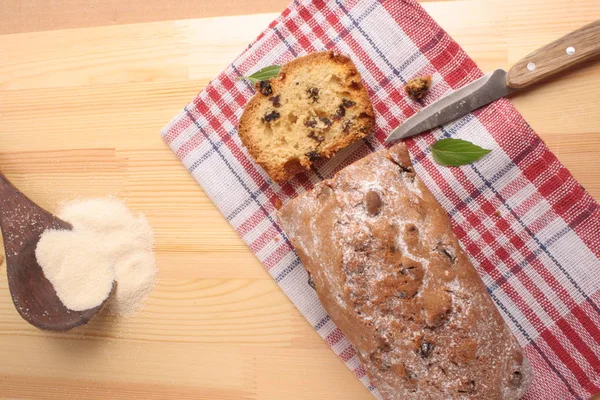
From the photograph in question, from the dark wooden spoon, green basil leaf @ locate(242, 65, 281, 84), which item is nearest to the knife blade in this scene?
green basil leaf @ locate(242, 65, 281, 84)

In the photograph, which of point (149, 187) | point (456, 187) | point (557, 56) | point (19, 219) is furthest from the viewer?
point (149, 187)

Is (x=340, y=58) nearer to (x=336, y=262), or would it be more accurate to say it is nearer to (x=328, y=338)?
(x=336, y=262)

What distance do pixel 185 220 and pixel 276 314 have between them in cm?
61

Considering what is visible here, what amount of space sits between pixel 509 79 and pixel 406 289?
3.27 ft

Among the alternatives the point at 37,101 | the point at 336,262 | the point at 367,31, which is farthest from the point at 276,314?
the point at 37,101

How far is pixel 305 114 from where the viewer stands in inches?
92.5

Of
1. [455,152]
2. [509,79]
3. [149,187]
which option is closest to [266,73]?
[149,187]

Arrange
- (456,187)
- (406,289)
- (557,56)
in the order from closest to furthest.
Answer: (406,289), (557,56), (456,187)

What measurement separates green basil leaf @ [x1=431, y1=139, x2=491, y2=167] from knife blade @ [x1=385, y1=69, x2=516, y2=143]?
0.33 ft

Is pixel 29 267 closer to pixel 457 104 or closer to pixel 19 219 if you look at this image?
pixel 19 219

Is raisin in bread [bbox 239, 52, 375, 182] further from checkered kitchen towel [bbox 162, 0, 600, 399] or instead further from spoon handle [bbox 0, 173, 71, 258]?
spoon handle [bbox 0, 173, 71, 258]

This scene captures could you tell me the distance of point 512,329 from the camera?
Answer: 235cm

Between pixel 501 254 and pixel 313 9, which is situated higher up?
pixel 313 9

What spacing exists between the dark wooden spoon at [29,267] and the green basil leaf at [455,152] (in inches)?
64.9
